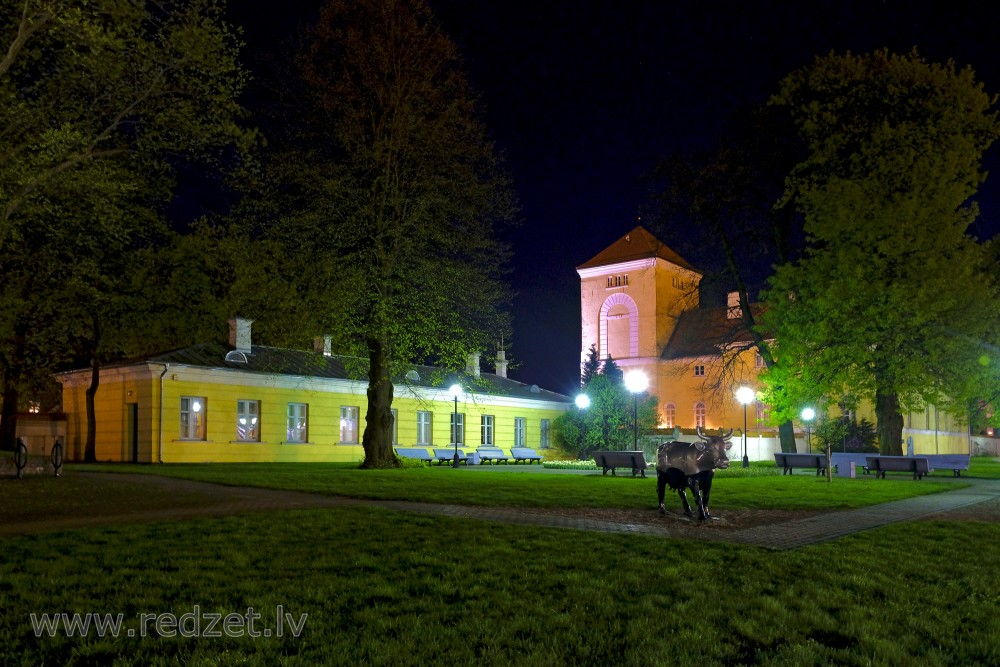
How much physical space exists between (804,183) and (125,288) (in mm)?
28196

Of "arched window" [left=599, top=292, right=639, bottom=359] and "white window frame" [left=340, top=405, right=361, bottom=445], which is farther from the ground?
"arched window" [left=599, top=292, right=639, bottom=359]

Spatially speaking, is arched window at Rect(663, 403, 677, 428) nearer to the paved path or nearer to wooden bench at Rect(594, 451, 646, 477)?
wooden bench at Rect(594, 451, 646, 477)

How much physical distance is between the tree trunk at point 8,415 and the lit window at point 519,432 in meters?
25.1

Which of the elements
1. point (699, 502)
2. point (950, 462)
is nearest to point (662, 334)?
point (950, 462)

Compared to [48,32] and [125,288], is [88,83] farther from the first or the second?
[125,288]

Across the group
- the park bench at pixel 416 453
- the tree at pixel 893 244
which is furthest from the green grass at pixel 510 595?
the park bench at pixel 416 453

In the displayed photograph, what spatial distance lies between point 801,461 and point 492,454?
16883 millimetres

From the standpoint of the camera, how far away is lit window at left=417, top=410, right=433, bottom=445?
4131 cm

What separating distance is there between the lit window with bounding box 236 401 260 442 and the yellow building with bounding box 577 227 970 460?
28.2 metres

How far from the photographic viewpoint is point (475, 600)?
6301mm

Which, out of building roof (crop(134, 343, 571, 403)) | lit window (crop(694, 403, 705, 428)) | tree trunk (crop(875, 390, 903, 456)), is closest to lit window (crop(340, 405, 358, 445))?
building roof (crop(134, 343, 571, 403))

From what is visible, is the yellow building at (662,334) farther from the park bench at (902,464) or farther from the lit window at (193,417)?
the lit window at (193,417)

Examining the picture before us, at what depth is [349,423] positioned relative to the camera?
38.6 metres

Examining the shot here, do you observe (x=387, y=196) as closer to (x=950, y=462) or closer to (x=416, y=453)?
(x=416, y=453)
